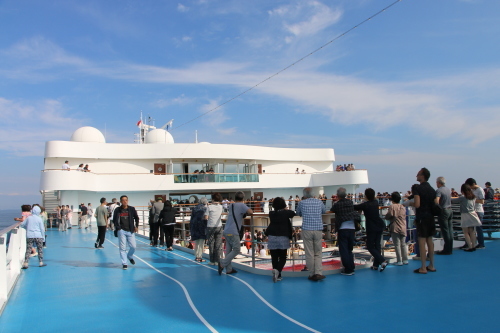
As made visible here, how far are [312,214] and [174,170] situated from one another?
76.0ft

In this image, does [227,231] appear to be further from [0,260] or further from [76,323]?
[0,260]

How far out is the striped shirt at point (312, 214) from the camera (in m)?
6.54

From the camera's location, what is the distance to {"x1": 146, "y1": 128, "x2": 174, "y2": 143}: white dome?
3228 centimetres

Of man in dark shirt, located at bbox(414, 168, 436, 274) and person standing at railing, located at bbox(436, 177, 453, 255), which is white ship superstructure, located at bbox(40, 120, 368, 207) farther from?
man in dark shirt, located at bbox(414, 168, 436, 274)

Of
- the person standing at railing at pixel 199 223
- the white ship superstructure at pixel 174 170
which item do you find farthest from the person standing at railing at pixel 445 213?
the white ship superstructure at pixel 174 170

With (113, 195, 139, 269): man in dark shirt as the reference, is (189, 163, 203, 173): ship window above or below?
above

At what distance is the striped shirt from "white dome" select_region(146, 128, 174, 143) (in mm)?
27026

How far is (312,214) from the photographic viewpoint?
21.5ft

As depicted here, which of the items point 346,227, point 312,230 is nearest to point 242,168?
point 346,227

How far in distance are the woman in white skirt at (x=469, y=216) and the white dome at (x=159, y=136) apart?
87.3 feet

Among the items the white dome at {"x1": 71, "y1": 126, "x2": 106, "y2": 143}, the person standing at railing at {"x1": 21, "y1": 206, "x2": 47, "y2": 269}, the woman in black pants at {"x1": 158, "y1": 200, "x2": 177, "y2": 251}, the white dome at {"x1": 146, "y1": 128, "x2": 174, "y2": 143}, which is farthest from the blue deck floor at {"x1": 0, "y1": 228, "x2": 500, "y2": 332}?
the white dome at {"x1": 146, "y1": 128, "x2": 174, "y2": 143}

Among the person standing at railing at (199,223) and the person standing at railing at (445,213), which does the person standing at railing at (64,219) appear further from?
the person standing at railing at (445,213)

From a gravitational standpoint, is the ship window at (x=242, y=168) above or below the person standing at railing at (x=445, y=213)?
above

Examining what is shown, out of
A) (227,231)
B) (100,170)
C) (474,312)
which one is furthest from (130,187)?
(474,312)
